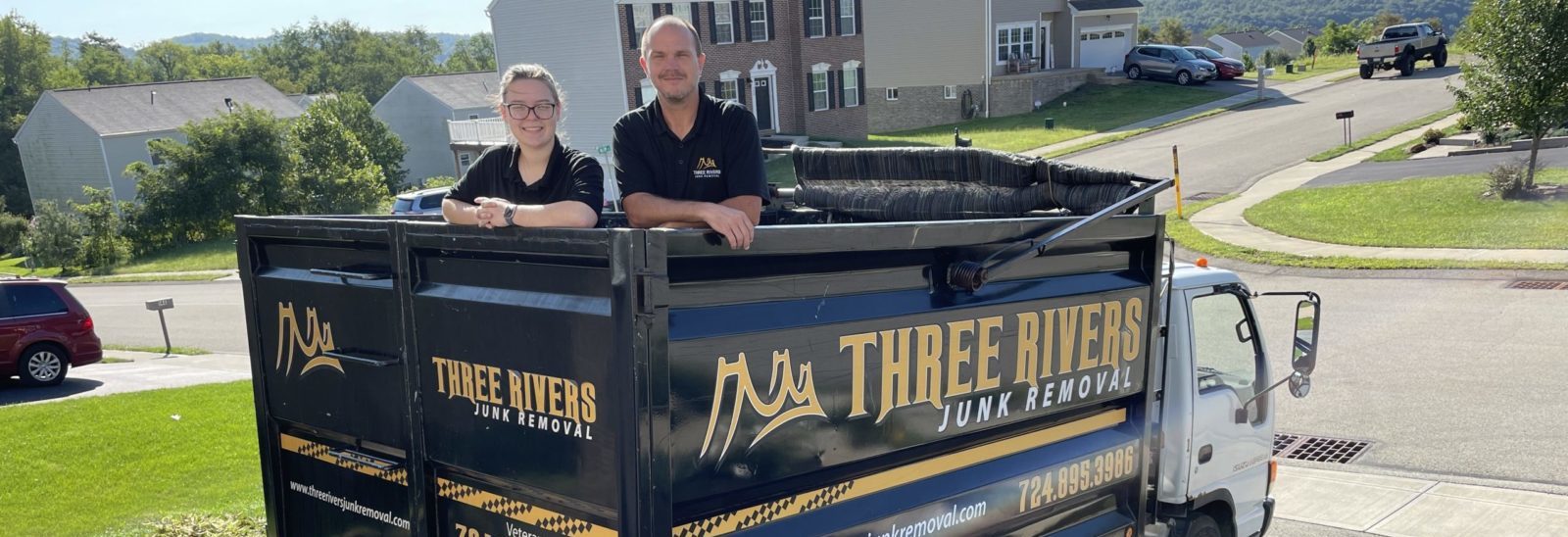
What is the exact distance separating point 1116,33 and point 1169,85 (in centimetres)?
645

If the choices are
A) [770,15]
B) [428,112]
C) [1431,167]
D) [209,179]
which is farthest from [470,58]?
[1431,167]

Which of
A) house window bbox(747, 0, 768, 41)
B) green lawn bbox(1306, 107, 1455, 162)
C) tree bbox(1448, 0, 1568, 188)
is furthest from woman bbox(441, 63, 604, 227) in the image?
house window bbox(747, 0, 768, 41)

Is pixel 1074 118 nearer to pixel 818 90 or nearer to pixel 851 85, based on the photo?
pixel 851 85

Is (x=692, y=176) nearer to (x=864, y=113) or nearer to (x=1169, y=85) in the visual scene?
(x=864, y=113)

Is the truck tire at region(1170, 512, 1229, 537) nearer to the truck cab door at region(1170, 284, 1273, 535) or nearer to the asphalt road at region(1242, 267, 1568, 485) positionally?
the truck cab door at region(1170, 284, 1273, 535)

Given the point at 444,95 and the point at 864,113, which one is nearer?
the point at 864,113

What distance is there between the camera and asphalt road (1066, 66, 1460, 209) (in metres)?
27.2

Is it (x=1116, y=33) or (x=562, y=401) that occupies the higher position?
(x=1116, y=33)

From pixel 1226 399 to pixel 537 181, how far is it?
3.70m

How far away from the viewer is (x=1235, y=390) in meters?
5.66

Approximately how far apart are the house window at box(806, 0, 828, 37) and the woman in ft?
128

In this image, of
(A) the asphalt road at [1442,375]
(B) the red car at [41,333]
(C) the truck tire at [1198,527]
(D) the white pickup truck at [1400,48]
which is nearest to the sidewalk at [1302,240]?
(A) the asphalt road at [1442,375]

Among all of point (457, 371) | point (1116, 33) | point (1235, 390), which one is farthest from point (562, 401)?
point (1116, 33)

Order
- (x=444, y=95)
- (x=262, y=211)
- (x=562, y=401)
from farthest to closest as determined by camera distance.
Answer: (x=444, y=95) → (x=262, y=211) → (x=562, y=401)
